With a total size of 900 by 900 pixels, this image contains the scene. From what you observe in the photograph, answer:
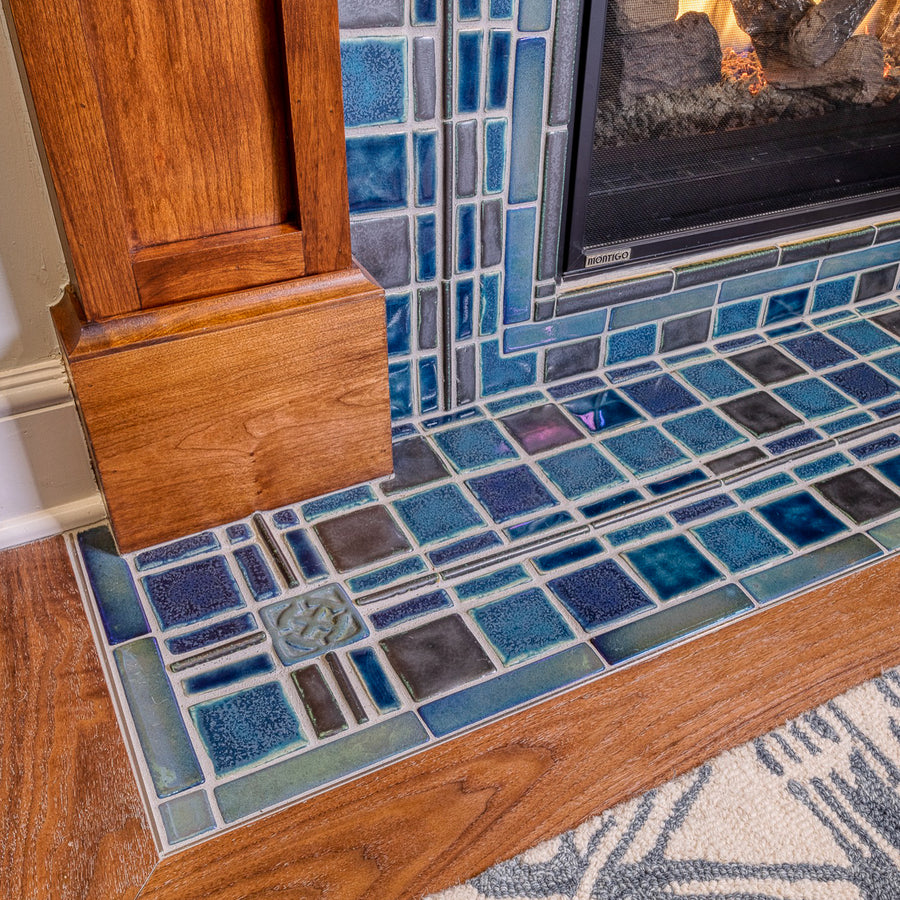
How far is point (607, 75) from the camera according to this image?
1.15 metres

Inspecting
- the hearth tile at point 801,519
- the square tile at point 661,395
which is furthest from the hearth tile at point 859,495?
the square tile at point 661,395

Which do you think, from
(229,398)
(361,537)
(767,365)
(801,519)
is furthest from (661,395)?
(229,398)

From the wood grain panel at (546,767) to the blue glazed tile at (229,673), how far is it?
0.53 feet

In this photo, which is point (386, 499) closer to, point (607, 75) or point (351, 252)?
point (351, 252)

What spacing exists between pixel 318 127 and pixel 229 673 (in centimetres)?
57

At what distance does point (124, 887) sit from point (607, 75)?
1.05 meters

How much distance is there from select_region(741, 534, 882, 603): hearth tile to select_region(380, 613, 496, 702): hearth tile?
0.33m

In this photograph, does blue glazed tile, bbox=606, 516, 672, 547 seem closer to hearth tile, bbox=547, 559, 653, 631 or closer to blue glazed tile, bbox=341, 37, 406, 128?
hearth tile, bbox=547, 559, 653, 631

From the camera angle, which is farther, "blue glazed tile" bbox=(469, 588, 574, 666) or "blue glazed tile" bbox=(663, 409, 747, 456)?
"blue glazed tile" bbox=(663, 409, 747, 456)

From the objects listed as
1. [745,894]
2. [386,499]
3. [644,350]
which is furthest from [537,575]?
[644,350]

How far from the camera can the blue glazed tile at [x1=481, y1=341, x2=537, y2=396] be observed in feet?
4.22

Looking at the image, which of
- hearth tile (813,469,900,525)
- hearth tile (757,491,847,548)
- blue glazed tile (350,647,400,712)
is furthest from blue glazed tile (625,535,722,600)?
blue glazed tile (350,647,400,712)

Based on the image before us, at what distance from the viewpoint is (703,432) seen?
1.28 metres

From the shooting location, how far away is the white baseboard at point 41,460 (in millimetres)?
1044
